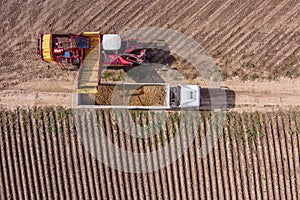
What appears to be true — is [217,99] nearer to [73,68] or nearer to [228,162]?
[228,162]

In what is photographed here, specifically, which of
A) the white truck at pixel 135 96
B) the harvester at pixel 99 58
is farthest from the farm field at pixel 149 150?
the harvester at pixel 99 58

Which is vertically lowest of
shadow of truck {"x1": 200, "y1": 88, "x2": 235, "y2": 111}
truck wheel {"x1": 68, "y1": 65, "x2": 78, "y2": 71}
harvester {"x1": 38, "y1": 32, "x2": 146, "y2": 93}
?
shadow of truck {"x1": 200, "y1": 88, "x2": 235, "y2": 111}

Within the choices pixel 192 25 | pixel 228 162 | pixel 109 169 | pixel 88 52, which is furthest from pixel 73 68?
pixel 228 162

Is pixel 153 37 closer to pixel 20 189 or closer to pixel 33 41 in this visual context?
pixel 33 41

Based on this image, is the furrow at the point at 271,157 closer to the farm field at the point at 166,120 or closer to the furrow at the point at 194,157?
the farm field at the point at 166,120

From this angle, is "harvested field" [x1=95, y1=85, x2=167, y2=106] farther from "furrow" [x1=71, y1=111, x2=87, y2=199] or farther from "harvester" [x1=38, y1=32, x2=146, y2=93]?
"furrow" [x1=71, y1=111, x2=87, y2=199]

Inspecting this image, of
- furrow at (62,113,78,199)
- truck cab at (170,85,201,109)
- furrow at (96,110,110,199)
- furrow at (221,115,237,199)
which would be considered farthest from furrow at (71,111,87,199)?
furrow at (221,115,237,199)
